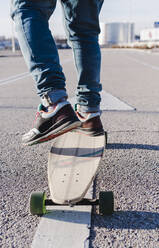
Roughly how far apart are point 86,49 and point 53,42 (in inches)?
10.4

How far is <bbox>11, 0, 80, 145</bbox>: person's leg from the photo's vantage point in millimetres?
1758

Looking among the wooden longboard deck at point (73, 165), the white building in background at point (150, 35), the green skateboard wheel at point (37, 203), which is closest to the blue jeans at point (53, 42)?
the wooden longboard deck at point (73, 165)

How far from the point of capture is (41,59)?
5.79ft

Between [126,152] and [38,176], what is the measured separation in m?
0.66

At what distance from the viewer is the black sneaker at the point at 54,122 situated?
1.76 metres

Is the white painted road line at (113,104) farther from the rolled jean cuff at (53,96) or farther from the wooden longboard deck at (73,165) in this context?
the rolled jean cuff at (53,96)

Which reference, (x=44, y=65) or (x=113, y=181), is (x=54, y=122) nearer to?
(x=44, y=65)

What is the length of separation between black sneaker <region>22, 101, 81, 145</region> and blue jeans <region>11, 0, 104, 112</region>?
66 millimetres

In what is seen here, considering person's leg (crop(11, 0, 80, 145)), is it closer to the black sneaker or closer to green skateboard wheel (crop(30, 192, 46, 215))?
the black sneaker

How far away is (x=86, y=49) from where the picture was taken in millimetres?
2002

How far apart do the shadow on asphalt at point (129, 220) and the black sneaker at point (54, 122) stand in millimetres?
581

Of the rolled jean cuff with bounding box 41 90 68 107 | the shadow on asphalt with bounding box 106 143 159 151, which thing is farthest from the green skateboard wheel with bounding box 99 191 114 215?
the shadow on asphalt with bounding box 106 143 159 151

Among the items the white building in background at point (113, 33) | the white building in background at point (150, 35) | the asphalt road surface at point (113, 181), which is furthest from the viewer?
the white building in background at point (113, 33)

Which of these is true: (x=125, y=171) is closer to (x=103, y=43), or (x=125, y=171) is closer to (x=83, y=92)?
(x=83, y=92)
